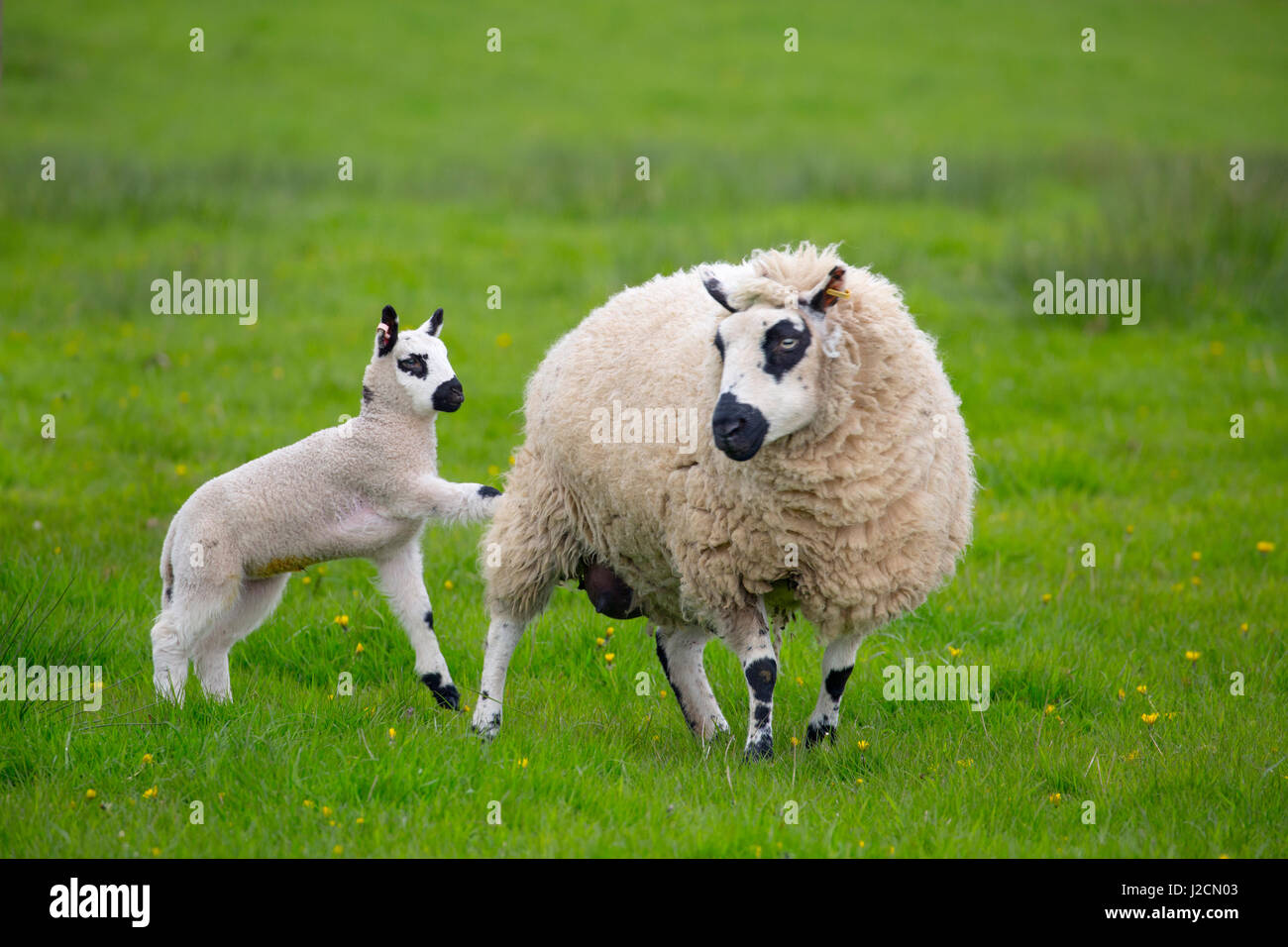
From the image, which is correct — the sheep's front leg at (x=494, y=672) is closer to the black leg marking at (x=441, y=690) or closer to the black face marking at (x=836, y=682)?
the black leg marking at (x=441, y=690)

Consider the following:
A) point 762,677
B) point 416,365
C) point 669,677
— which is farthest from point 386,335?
point 762,677

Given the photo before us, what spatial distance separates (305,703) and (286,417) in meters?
4.22

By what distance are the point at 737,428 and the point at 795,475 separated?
41 cm

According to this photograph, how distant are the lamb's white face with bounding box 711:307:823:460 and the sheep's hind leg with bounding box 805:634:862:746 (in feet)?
3.31

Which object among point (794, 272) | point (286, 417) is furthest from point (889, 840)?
point (286, 417)

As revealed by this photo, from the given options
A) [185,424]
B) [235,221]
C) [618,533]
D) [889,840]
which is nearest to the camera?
[889,840]

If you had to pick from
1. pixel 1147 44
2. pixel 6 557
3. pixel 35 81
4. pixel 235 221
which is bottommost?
pixel 6 557

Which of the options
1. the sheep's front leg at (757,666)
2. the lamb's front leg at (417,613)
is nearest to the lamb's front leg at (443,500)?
the lamb's front leg at (417,613)

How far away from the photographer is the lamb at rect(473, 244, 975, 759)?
490 cm

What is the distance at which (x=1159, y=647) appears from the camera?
6562 mm

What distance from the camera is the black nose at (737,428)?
464 cm

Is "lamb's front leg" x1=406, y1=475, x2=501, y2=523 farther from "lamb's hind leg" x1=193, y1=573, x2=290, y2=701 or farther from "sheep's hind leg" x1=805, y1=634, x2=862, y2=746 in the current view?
"sheep's hind leg" x1=805, y1=634, x2=862, y2=746

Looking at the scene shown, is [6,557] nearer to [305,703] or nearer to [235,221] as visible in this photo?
[305,703]

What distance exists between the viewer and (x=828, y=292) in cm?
492
